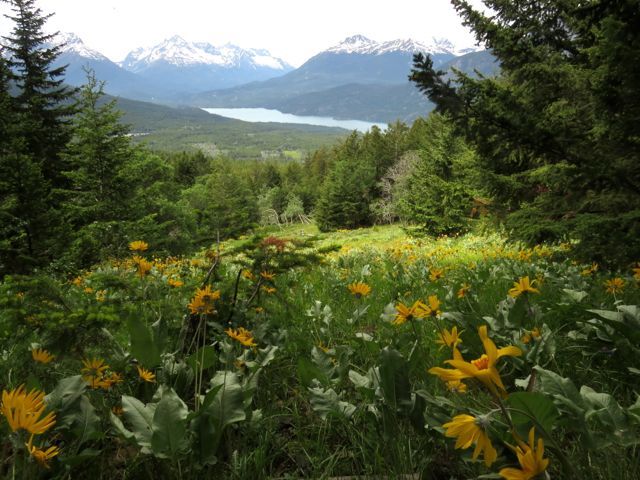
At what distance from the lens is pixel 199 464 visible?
1144mm

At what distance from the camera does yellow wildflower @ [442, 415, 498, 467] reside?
2.30 ft

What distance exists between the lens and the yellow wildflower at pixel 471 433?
701mm

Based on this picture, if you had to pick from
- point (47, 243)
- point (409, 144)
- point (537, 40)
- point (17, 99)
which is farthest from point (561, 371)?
point (409, 144)

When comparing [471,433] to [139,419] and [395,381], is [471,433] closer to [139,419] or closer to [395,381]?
[395,381]

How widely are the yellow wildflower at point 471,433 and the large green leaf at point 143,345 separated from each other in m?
1.17

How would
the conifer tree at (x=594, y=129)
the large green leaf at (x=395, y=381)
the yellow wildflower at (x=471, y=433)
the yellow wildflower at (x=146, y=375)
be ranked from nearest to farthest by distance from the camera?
the yellow wildflower at (x=471, y=433), the large green leaf at (x=395, y=381), the yellow wildflower at (x=146, y=375), the conifer tree at (x=594, y=129)

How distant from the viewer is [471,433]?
2.41 ft

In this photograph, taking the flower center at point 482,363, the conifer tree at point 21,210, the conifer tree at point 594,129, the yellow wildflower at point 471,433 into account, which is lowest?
the conifer tree at point 21,210

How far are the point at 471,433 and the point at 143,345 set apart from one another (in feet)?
4.00

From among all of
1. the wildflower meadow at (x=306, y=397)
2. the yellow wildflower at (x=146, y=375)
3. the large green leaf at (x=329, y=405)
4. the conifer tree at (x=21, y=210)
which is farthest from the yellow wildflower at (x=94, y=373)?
the conifer tree at (x=21, y=210)

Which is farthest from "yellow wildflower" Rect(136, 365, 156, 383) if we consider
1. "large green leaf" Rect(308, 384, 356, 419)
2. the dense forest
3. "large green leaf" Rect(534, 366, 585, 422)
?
"large green leaf" Rect(534, 366, 585, 422)

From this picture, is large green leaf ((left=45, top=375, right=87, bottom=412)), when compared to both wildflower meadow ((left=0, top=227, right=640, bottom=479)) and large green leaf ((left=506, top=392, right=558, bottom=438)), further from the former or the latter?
large green leaf ((left=506, top=392, right=558, bottom=438))

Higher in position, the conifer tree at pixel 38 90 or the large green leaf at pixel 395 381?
the conifer tree at pixel 38 90

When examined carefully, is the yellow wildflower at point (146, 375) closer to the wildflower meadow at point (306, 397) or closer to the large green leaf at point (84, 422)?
the wildflower meadow at point (306, 397)
